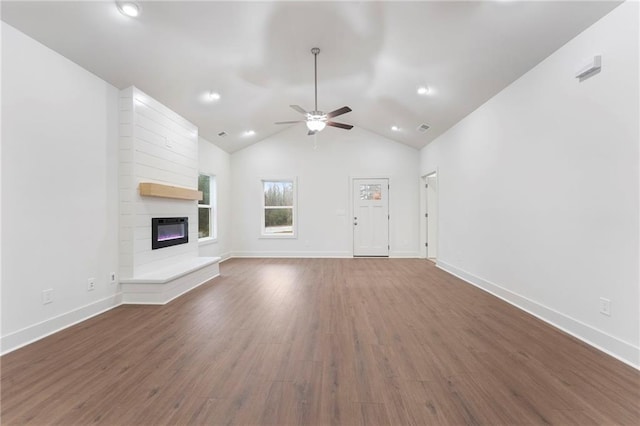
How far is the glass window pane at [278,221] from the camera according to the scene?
24.0 ft

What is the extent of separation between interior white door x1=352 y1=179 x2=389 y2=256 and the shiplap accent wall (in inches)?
159

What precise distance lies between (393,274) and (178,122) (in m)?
4.58

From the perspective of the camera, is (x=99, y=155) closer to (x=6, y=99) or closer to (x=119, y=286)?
(x=6, y=99)

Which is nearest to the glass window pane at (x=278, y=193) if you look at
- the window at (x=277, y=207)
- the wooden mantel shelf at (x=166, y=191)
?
the window at (x=277, y=207)

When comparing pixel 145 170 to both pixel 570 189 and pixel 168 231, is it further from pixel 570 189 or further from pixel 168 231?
pixel 570 189

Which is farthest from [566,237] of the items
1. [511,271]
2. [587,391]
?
[587,391]

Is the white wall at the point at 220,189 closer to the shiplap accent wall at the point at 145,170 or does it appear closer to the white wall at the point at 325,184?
the white wall at the point at 325,184

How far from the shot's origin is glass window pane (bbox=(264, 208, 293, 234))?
24.0ft

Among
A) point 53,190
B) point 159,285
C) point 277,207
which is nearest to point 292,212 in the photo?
point 277,207

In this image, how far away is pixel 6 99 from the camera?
7.63 feet

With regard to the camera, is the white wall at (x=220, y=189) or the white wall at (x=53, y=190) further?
the white wall at (x=220, y=189)

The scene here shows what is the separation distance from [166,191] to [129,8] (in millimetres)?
2211

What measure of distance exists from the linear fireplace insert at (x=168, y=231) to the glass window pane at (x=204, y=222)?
1.35m

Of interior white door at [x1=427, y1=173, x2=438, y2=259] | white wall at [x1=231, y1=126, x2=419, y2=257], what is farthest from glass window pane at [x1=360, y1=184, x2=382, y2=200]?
interior white door at [x1=427, y1=173, x2=438, y2=259]
